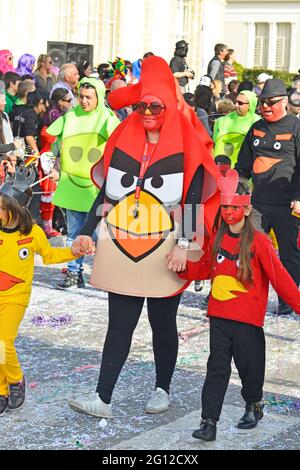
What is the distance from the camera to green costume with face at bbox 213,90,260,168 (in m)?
10.6

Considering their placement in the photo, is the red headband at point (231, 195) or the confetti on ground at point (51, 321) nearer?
the red headband at point (231, 195)

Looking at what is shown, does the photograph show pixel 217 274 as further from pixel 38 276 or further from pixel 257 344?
pixel 38 276

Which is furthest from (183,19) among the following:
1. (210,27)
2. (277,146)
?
(277,146)

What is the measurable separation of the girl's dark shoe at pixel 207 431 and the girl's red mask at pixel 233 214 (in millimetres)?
1059

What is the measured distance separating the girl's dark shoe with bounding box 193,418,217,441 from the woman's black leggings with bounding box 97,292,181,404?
23.0 inches

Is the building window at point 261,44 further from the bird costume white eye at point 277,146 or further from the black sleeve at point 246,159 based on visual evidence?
the bird costume white eye at point 277,146

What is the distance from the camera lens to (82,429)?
5852 millimetres

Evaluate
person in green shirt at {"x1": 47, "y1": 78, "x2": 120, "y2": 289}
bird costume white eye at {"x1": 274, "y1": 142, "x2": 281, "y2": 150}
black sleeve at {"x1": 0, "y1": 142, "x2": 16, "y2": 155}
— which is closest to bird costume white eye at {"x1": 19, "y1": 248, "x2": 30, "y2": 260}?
bird costume white eye at {"x1": 274, "y1": 142, "x2": 281, "y2": 150}

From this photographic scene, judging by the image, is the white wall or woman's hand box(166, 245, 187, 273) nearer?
woman's hand box(166, 245, 187, 273)

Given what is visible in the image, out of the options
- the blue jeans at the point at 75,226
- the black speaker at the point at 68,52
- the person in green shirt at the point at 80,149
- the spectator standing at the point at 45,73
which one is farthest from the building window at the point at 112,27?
the blue jeans at the point at 75,226

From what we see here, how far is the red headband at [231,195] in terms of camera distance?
19.0 ft

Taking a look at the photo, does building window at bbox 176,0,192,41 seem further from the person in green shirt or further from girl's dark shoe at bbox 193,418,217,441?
girl's dark shoe at bbox 193,418,217,441

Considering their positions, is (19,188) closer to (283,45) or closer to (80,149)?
(80,149)
